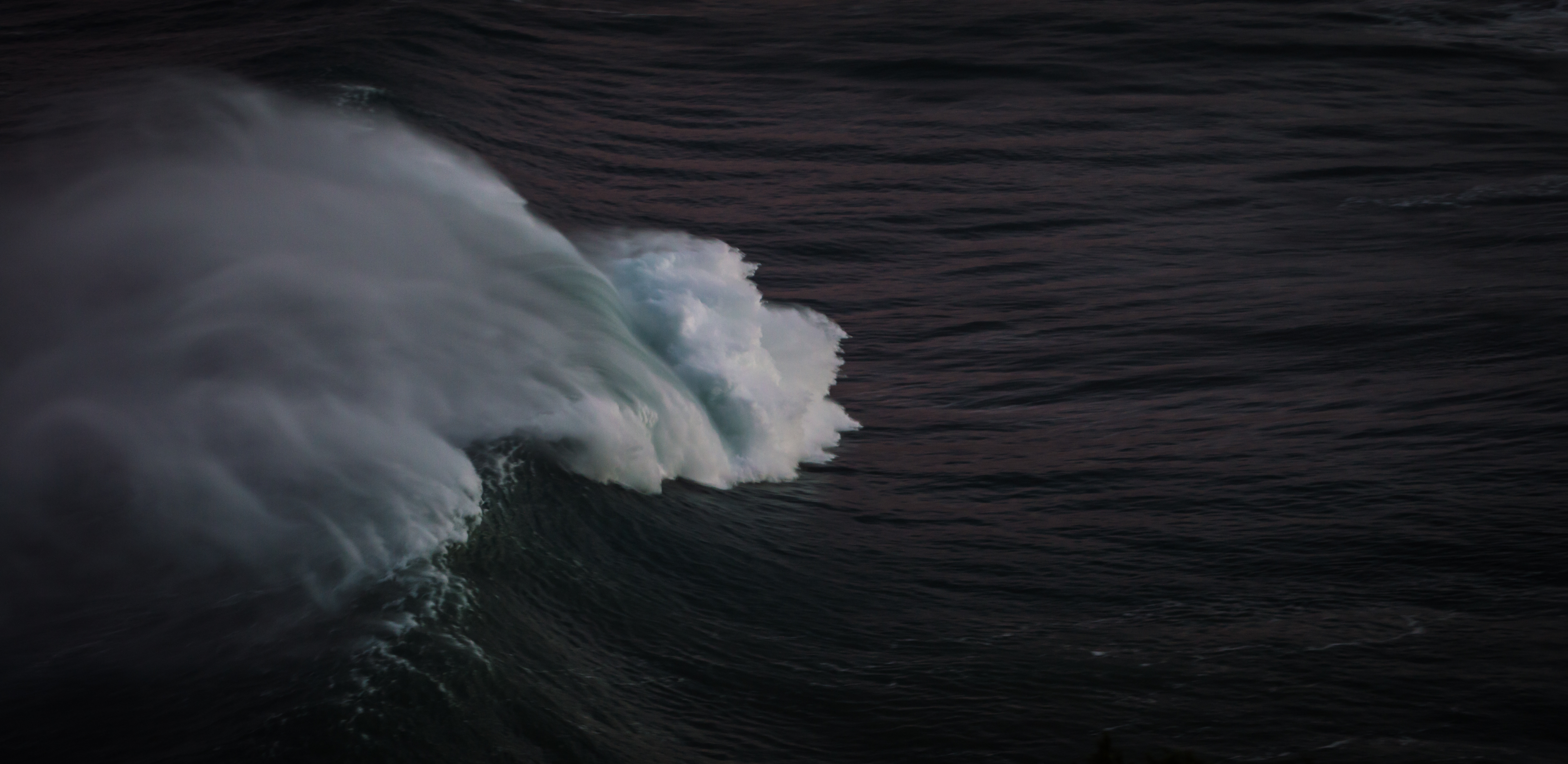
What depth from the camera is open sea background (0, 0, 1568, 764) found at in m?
6.91

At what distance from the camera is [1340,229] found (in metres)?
18.2

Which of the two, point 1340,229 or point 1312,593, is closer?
point 1312,593

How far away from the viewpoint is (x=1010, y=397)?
1377cm

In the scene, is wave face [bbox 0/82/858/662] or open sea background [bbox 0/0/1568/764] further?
wave face [bbox 0/82/858/662]

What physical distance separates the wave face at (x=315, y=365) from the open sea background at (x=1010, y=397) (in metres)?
0.52

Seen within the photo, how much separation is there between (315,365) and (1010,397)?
24.5 feet

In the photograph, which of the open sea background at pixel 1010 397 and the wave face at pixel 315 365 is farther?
the wave face at pixel 315 365

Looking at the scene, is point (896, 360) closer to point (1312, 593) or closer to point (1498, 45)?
point (1312, 593)

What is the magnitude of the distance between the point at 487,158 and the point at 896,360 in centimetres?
717

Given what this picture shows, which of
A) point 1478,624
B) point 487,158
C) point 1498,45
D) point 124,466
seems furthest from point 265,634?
point 1498,45

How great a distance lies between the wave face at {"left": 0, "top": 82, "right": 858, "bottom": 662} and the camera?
7.32 meters

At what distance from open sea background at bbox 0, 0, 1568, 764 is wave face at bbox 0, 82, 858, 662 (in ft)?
1.69

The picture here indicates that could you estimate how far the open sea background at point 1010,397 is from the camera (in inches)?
272

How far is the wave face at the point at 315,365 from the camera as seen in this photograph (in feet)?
24.0
